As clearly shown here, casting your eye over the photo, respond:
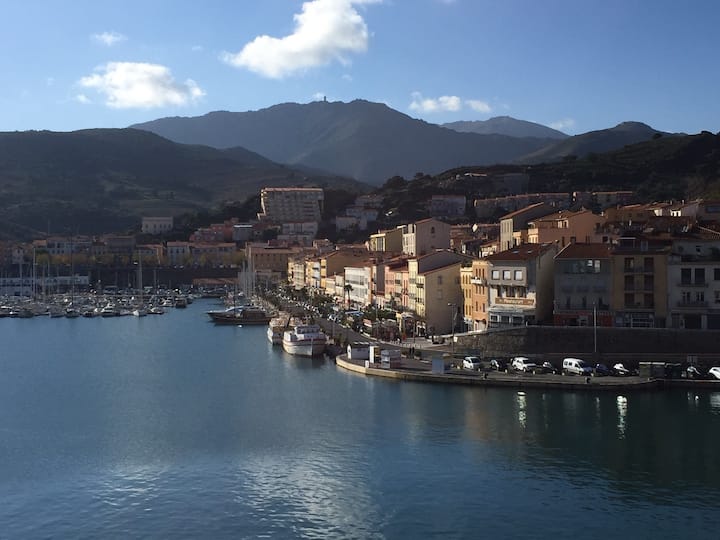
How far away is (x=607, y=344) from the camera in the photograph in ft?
106

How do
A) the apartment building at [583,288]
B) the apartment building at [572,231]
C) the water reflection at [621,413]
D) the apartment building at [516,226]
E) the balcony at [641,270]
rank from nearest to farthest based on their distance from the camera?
1. the water reflection at [621,413]
2. the balcony at [641,270]
3. the apartment building at [583,288]
4. the apartment building at [572,231]
5. the apartment building at [516,226]

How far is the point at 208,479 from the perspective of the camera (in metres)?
20.7

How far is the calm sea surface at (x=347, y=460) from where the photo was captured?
709 inches

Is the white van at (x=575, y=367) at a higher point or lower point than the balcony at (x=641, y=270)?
lower

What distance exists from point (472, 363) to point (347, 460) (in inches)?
452

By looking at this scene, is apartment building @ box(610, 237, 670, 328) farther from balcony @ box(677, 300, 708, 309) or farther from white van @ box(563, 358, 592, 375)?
white van @ box(563, 358, 592, 375)

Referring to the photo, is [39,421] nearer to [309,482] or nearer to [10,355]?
[309,482]

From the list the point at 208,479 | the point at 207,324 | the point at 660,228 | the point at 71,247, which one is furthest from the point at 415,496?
the point at 71,247

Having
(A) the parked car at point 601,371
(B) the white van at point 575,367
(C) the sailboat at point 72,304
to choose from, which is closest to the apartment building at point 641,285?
(A) the parked car at point 601,371

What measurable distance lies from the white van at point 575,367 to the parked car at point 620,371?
0.89 meters

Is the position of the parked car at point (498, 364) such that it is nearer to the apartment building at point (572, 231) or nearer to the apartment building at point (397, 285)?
the apartment building at point (572, 231)

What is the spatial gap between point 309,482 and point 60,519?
5.37 meters

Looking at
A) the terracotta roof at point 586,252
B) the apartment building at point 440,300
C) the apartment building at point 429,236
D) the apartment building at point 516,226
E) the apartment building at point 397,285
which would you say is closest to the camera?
the terracotta roof at point 586,252

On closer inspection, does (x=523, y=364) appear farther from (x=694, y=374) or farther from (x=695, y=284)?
(x=695, y=284)
